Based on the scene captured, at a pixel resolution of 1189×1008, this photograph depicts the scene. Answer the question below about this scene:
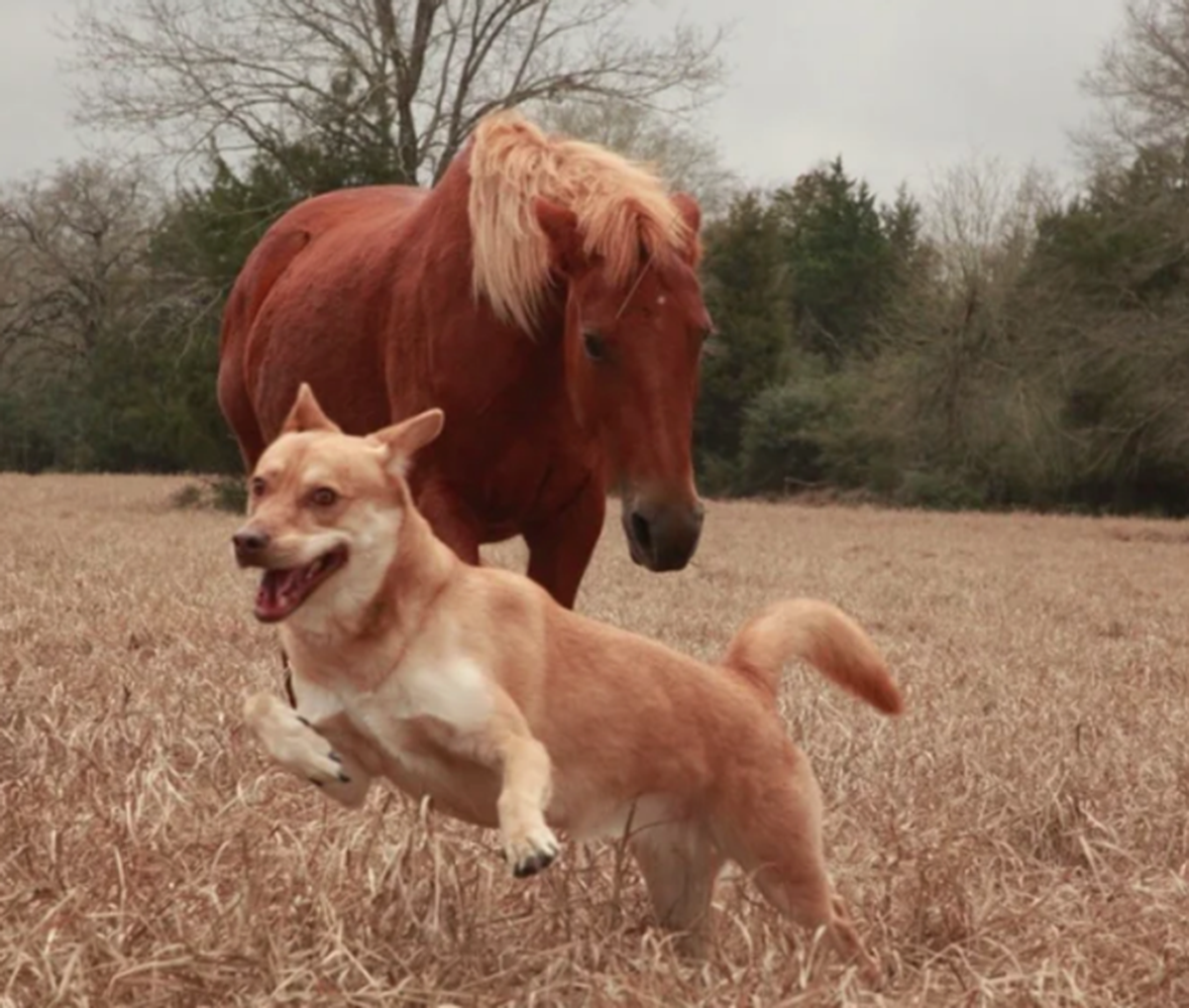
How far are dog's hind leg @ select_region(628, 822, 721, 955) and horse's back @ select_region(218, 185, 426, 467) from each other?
236 centimetres

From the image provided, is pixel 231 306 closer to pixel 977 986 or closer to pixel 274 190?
pixel 977 986

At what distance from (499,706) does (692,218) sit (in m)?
2.12

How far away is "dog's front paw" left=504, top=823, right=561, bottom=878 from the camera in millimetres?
2611

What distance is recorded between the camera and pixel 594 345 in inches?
169

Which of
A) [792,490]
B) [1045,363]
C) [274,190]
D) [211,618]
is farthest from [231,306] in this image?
[792,490]

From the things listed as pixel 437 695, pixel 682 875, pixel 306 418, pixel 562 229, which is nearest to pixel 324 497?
pixel 437 695

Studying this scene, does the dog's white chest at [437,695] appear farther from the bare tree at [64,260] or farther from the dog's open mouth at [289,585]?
the bare tree at [64,260]

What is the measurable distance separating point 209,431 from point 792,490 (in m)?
17.9

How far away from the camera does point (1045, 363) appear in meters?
34.7

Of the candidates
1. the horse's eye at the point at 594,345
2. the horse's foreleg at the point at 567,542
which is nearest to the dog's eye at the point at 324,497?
the horse's eye at the point at 594,345

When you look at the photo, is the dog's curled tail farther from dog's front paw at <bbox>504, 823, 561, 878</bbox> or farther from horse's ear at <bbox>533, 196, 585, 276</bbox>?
horse's ear at <bbox>533, 196, 585, 276</bbox>

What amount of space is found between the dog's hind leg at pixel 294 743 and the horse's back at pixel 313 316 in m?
2.54

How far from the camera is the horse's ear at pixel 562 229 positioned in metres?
4.42

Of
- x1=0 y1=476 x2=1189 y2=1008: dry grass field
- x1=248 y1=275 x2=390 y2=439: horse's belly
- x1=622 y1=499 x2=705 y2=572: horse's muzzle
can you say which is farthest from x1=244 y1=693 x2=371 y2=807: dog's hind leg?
x1=248 y1=275 x2=390 y2=439: horse's belly
